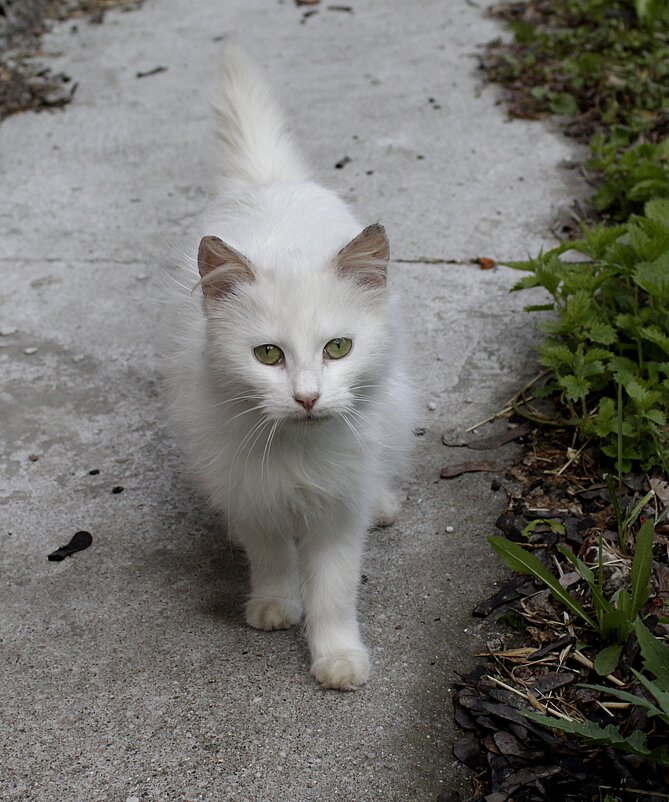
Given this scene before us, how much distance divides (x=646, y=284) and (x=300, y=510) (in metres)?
1.52

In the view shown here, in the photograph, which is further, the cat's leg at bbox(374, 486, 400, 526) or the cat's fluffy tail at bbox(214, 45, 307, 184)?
the cat's fluffy tail at bbox(214, 45, 307, 184)

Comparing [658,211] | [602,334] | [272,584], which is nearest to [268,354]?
[272,584]

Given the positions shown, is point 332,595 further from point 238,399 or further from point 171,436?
point 171,436

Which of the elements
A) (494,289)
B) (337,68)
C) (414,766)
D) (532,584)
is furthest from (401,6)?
(414,766)

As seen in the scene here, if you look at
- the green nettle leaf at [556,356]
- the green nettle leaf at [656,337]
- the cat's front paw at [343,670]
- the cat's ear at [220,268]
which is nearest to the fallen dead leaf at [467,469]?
the green nettle leaf at [556,356]

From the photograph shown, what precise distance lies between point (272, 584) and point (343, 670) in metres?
0.41

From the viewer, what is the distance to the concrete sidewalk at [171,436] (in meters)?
2.57

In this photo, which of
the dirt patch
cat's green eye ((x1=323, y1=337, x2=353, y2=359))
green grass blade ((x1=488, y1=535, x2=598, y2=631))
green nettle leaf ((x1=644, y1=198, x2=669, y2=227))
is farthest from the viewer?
the dirt patch

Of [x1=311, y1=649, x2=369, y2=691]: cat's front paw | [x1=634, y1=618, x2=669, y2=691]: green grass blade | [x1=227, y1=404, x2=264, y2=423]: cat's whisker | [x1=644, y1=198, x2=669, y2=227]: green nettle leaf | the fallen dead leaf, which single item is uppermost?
[x1=227, y1=404, x2=264, y2=423]: cat's whisker

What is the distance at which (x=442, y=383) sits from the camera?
394 centimetres

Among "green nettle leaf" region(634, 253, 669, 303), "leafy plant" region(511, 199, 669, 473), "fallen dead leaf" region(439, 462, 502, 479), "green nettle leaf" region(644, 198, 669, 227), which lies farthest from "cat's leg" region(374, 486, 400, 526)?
"green nettle leaf" region(644, 198, 669, 227)

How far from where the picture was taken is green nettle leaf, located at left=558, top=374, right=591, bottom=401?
336 cm

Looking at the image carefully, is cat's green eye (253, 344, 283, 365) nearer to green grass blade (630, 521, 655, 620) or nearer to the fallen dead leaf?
green grass blade (630, 521, 655, 620)

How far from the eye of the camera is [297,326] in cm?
232
